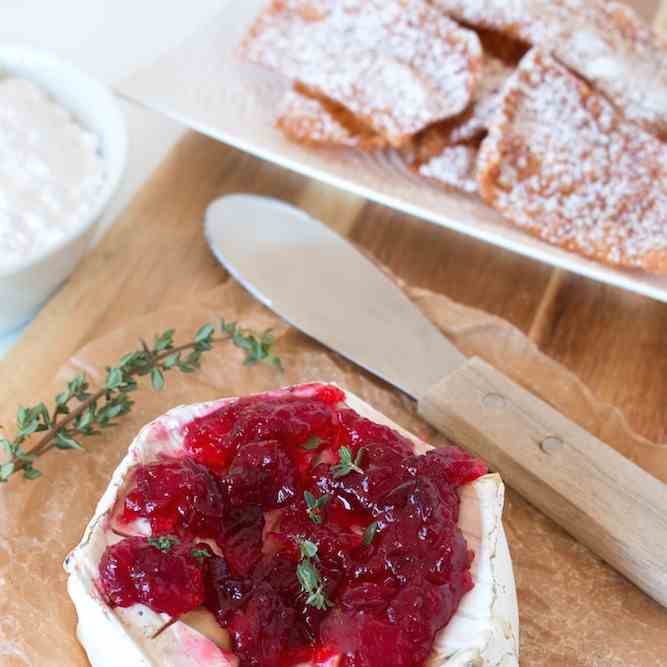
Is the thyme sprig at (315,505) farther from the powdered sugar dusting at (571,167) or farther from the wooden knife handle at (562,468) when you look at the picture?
the powdered sugar dusting at (571,167)

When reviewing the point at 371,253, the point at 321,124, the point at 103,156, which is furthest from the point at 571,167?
the point at 103,156

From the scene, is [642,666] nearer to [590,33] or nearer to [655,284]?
[655,284]

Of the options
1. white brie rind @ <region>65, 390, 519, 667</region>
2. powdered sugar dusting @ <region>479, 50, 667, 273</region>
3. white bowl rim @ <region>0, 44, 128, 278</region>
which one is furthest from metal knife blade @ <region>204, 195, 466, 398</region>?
white brie rind @ <region>65, 390, 519, 667</region>

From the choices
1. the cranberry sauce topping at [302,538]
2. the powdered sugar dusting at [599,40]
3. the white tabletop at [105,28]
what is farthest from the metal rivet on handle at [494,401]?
the white tabletop at [105,28]

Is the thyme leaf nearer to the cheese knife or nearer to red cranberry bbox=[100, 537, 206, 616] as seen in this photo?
red cranberry bbox=[100, 537, 206, 616]

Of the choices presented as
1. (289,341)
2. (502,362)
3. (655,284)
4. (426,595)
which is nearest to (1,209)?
(289,341)

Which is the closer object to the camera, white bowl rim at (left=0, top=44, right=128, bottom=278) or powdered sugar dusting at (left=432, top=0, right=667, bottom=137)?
white bowl rim at (left=0, top=44, right=128, bottom=278)

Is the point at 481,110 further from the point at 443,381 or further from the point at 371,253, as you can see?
the point at 443,381
